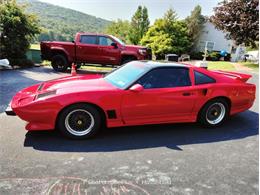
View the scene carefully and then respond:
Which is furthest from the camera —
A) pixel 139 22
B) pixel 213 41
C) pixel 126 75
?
pixel 139 22

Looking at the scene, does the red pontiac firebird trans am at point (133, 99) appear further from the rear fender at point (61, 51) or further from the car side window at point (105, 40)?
the rear fender at point (61, 51)

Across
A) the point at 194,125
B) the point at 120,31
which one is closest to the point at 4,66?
the point at 194,125

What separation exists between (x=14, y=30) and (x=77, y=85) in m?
9.21

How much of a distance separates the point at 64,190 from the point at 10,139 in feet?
5.65

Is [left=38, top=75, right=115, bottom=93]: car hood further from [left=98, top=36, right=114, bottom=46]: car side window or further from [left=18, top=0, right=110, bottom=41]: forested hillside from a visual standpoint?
[left=18, top=0, right=110, bottom=41]: forested hillside

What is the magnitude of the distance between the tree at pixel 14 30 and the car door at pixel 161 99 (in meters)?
9.54

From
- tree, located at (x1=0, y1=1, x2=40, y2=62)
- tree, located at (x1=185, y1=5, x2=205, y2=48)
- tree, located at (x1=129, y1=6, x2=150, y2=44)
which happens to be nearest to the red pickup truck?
tree, located at (x1=0, y1=1, x2=40, y2=62)

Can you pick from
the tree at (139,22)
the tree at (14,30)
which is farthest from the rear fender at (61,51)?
the tree at (139,22)

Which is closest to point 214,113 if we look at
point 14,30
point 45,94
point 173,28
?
point 45,94

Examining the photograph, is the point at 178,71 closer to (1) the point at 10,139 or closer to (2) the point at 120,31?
(1) the point at 10,139

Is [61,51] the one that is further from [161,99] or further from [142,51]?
[161,99]

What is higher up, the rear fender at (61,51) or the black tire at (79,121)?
the rear fender at (61,51)

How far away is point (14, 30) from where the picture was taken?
11297 mm

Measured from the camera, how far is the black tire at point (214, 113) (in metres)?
4.44
